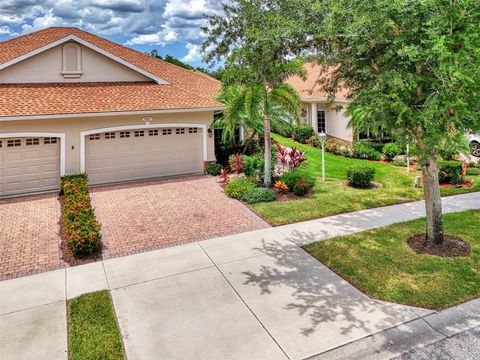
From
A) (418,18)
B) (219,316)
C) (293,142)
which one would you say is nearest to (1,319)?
(219,316)

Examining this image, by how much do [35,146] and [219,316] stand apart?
11.5m

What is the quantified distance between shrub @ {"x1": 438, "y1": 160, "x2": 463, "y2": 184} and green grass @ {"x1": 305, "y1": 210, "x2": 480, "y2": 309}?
16.6 feet

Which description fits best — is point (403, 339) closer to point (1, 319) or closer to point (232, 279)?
point (232, 279)

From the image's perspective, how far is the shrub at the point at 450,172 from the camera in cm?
1518

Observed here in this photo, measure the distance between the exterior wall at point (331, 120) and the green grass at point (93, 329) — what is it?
18698 mm

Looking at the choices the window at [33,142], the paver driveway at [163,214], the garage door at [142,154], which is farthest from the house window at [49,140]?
the paver driveway at [163,214]

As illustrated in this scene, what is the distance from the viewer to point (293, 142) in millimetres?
25734

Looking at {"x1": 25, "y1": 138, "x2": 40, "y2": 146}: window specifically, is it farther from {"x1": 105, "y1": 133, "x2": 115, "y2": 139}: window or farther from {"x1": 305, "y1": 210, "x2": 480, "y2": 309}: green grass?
{"x1": 305, "y1": 210, "x2": 480, "y2": 309}: green grass

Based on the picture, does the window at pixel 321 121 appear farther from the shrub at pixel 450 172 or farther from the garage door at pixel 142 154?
the garage door at pixel 142 154

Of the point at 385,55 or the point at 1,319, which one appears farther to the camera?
the point at 385,55

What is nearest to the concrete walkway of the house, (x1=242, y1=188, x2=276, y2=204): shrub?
(x1=242, y1=188, x2=276, y2=204): shrub

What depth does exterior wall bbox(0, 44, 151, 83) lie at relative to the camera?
16.3 metres

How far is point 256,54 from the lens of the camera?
10336 millimetres

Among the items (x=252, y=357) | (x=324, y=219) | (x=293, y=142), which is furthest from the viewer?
(x=293, y=142)
